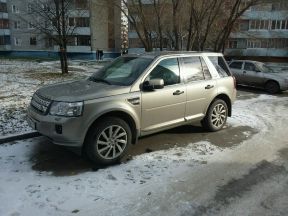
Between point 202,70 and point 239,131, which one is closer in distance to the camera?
point 202,70

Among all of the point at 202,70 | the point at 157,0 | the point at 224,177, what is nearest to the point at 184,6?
the point at 157,0

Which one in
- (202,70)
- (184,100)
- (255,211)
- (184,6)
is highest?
(184,6)

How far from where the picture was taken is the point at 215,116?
6871 millimetres

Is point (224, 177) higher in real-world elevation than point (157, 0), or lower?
lower

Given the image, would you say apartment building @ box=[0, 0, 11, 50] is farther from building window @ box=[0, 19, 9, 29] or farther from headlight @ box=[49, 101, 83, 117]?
headlight @ box=[49, 101, 83, 117]

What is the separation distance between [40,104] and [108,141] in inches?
47.9

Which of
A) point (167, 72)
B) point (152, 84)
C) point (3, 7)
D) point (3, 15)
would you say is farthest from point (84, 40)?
point (152, 84)

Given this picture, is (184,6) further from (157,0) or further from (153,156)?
(153,156)

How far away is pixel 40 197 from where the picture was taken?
393cm

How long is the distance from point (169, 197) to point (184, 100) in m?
2.40

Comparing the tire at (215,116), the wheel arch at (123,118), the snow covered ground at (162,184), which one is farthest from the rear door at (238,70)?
the wheel arch at (123,118)

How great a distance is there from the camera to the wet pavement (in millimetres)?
4884

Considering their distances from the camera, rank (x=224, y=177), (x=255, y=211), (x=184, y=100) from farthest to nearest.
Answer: (x=184, y=100) < (x=224, y=177) < (x=255, y=211)

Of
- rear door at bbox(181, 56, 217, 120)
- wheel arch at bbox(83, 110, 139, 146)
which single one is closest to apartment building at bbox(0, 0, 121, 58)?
rear door at bbox(181, 56, 217, 120)
